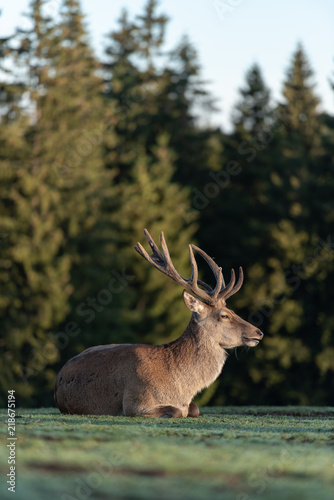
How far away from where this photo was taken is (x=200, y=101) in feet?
137

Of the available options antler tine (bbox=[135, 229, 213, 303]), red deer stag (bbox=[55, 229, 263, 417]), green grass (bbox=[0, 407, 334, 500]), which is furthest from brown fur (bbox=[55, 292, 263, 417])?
green grass (bbox=[0, 407, 334, 500])

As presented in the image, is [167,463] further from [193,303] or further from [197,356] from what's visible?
[193,303]

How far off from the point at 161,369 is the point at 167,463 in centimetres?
467

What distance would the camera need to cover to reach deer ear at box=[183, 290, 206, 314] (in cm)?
1022

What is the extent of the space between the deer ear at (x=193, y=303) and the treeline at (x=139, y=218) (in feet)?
62.7

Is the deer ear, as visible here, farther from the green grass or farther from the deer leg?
the green grass

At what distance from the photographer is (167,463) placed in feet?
16.9

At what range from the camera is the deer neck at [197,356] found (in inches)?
393

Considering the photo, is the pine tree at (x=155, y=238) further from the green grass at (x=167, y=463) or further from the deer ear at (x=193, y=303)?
the green grass at (x=167, y=463)

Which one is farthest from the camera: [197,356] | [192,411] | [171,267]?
[171,267]

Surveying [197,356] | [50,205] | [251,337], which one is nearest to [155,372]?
[197,356]

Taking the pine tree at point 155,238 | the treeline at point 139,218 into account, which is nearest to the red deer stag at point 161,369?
the treeline at point 139,218

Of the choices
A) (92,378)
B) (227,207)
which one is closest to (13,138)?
(227,207)

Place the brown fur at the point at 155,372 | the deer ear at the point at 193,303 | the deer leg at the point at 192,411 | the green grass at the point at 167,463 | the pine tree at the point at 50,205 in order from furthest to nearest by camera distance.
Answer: the pine tree at the point at 50,205 → the deer ear at the point at 193,303 → the deer leg at the point at 192,411 → the brown fur at the point at 155,372 → the green grass at the point at 167,463
